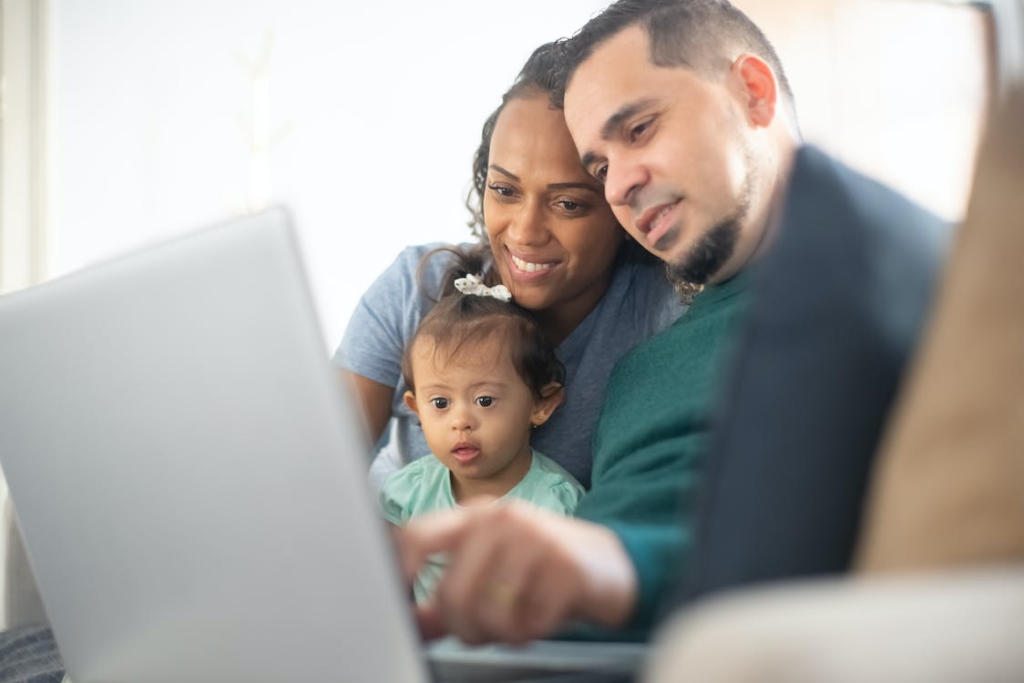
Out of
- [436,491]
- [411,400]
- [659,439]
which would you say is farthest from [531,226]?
[659,439]

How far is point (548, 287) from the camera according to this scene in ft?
5.73

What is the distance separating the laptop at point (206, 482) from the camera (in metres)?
0.60

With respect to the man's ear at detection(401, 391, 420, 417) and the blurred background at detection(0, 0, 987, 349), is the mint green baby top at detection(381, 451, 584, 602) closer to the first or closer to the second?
the man's ear at detection(401, 391, 420, 417)

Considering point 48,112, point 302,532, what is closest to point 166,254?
point 302,532

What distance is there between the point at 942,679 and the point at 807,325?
25cm

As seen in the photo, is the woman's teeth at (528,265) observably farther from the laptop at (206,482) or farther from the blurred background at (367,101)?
the blurred background at (367,101)

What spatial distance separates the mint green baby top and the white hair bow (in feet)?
1.03

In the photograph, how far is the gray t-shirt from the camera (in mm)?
1729

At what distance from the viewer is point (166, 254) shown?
65 centimetres

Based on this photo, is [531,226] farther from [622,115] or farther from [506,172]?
[622,115]

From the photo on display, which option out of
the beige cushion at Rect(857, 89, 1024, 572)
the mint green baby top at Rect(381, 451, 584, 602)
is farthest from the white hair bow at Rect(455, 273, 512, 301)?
the beige cushion at Rect(857, 89, 1024, 572)

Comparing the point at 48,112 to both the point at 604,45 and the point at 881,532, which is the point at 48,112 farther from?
the point at 881,532

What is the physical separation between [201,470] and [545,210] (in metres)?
1.16

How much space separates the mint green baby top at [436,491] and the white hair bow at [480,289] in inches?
12.4
